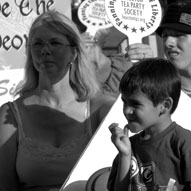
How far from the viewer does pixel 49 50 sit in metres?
3.17

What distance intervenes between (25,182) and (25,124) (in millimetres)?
291

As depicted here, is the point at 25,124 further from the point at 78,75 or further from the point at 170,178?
the point at 170,178

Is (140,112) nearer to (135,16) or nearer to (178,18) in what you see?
(178,18)

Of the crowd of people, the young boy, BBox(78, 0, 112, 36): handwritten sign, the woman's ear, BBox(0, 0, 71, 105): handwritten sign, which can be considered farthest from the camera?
BBox(78, 0, 112, 36): handwritten sign

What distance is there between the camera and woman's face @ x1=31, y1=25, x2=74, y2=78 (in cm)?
318

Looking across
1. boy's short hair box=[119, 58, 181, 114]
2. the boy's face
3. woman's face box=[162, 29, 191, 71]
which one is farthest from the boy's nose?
the boy's face

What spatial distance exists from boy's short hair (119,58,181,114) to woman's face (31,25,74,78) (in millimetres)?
935

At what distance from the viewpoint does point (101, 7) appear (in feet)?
15.4

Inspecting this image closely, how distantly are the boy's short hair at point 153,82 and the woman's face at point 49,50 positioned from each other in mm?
935

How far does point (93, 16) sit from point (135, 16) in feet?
4.19

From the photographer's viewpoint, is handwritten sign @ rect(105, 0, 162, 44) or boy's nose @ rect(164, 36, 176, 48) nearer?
boy's nose @ rect(164, 36, 176, 48)

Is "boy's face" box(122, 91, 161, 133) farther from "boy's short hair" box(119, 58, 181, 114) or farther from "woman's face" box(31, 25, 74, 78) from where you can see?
"woman's face" box(31, 25, 74, 78)

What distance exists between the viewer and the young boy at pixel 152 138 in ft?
7.25

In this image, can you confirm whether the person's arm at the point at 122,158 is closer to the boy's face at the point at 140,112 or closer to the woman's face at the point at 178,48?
the boy's face at the point at 140,112
